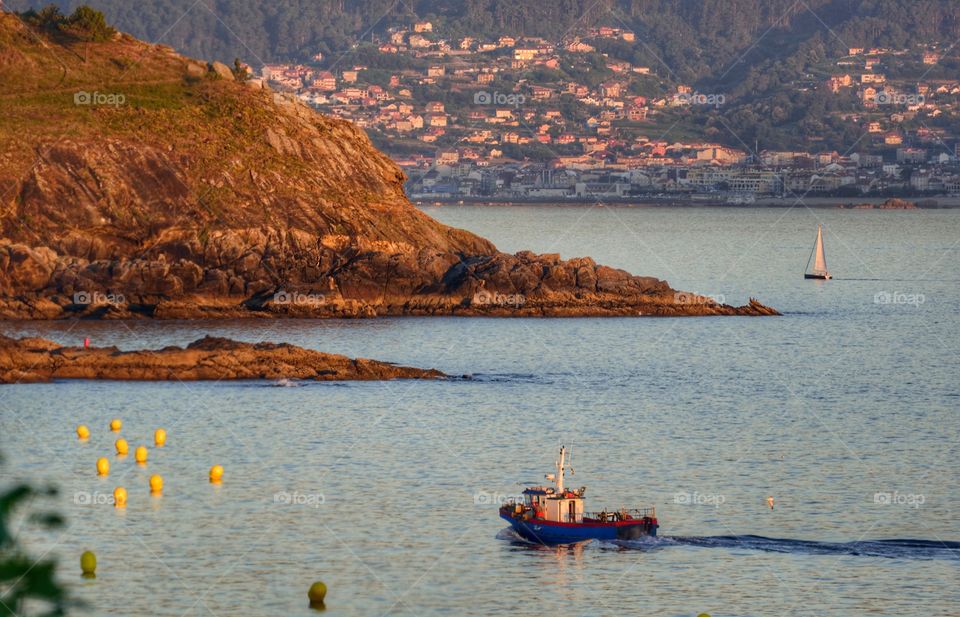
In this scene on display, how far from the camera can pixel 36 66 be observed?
11100 cm

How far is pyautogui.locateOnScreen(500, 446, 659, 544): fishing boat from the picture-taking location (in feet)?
133

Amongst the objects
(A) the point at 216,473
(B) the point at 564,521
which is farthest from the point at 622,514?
(A) the point at 216,473

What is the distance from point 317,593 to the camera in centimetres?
→ 3512

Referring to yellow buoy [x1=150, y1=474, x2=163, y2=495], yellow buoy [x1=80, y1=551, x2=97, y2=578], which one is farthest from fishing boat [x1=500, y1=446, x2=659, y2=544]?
yellow buoy [x1=150, y1=474, x2=163, y2=495]

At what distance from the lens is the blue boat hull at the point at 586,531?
133 feet

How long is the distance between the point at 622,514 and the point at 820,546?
184 inches

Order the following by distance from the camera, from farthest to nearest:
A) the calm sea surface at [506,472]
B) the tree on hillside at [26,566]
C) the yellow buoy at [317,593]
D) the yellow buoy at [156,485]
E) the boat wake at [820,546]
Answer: the yellow buoy at [156,485] < the boat wake at [820,546] < the calm sea surface at [506,472] < the yellow buoy at [317,593] < the tree on hillside at [26,566]

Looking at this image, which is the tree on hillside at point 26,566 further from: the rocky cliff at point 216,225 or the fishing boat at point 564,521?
the rocky cliff at point 216,225

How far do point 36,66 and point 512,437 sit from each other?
65.7 metres

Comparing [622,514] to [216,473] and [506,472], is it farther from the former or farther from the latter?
[216,473]

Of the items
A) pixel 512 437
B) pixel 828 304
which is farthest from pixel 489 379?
pixel 828 304

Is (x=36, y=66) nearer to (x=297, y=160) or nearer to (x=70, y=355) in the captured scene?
(x=297, y=160)

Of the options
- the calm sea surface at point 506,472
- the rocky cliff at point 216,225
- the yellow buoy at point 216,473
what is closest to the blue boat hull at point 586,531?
the calm sea surface at point 506,472

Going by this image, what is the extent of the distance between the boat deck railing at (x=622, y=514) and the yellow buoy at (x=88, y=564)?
11659mm
